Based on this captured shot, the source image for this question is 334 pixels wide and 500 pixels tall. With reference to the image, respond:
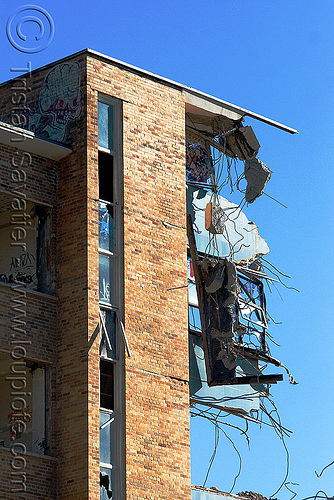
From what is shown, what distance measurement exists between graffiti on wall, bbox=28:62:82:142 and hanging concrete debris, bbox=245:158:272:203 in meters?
5.11

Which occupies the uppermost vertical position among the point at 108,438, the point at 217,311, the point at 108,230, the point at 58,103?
the point at 58,103

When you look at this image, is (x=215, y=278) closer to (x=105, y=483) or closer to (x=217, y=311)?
(x=217, y=311)

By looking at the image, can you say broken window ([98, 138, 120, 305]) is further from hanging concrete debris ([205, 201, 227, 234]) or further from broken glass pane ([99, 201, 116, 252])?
hanging concrete debris ([205, 201, 227, 234])

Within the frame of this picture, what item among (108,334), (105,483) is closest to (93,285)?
(108,334)

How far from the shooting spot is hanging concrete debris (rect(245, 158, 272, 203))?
86.9 ft

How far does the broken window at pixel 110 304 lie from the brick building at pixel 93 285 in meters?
0.03

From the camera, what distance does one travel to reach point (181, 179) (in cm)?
2433

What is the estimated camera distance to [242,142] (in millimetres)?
26766

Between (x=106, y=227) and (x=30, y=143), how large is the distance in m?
2.20

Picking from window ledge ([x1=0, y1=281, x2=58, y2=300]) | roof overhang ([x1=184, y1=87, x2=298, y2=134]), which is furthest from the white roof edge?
window ledge ([x1=0, y1=281, x2=58, y2=300])

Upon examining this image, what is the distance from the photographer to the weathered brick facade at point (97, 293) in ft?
68.8

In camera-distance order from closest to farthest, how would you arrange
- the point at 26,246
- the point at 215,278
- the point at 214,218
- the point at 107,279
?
the point at 107,279 → the point at 26,246 → the point at 215,278 → the point at 214,218

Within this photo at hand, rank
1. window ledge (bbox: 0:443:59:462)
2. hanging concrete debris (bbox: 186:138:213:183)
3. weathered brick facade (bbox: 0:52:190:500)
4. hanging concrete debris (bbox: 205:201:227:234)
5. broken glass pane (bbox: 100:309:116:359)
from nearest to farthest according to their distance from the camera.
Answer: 1. window ledge (bbox: 0:443:59:462)
2. weathered brick facade (bbox: 0:52:190:500)
3. broken glass pane (bbox: 100:309:116:359)
4. hanging concrete debris (bbox: 205:201:227:234)
5. hanging concrete debris (bbox: 186:138:213:183)

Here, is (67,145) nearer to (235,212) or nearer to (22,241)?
→ (22,241)
